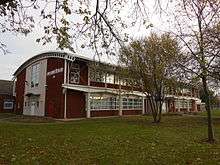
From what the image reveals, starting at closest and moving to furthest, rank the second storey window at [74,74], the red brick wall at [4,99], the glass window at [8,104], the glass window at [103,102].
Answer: the second storey window at [74,74], the glass window at [103,102], the red brick wall at [4,99], the glass window at [8,104]

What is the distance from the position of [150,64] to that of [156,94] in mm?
3410

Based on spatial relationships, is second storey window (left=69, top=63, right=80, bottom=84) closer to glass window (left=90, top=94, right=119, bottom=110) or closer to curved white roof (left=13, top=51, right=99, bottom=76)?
curved white roof (left=13, top=51, right=99, bottom=76)

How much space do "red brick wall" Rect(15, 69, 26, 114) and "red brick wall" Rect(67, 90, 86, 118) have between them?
1208 cm

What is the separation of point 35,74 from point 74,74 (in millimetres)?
7953

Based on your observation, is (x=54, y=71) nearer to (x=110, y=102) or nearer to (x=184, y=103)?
(x=110, y=102)

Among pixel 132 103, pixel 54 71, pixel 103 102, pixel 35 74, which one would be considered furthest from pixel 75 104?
pixel 132 103

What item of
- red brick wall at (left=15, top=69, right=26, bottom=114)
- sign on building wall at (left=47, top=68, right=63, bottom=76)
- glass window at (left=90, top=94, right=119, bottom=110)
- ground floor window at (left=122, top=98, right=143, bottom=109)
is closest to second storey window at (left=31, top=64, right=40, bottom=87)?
sign on building wall at (left=47, top=68, right=63, bottom=76)

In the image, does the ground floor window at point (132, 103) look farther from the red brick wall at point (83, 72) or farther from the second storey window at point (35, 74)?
the second storey window at point (35, 74)

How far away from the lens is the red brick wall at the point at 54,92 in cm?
3645

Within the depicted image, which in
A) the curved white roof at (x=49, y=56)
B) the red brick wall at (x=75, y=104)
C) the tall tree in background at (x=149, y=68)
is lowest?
the red brick wall at (x=75, y=104)

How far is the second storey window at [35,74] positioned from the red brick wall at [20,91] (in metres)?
3.72

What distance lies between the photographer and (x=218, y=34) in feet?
53.7

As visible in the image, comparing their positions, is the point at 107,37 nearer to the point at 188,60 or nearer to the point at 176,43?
the point at 188,60

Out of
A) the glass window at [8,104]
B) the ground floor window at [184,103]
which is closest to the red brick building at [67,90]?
the glass window at [8,104]
